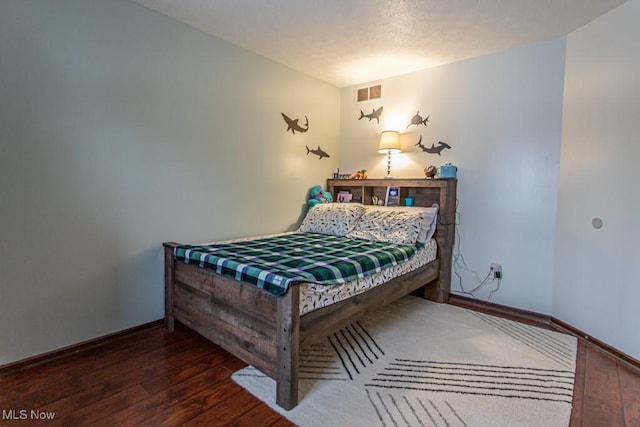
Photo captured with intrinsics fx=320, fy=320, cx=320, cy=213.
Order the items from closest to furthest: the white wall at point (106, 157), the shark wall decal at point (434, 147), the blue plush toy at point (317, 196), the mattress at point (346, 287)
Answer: the mattress at point (346, 287) → the white wall at point (106, 157) → the shark wall decal at point (434, 147) → the blue plush toy at point (317, 196)

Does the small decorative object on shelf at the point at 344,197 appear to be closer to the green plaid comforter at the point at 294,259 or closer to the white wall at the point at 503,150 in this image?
the white wall at the point at 503,150

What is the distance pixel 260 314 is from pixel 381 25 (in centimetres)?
225

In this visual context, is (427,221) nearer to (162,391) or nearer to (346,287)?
(346,287)

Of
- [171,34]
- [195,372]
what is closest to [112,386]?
[195,372]

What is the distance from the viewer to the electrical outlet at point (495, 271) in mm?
2992

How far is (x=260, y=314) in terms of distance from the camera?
5.71ft

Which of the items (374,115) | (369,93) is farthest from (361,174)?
(369,93)

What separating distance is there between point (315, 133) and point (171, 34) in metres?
1.77

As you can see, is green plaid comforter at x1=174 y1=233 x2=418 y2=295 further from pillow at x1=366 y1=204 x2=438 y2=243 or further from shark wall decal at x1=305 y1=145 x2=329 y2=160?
shark wall decal at x1=305 y1=145 x2=329 y2=160

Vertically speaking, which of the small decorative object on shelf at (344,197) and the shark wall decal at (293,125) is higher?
the shark wall decal at (293,125)

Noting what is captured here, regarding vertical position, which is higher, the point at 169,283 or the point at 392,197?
the point at 392,197

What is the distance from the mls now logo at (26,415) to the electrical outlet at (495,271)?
329 cm

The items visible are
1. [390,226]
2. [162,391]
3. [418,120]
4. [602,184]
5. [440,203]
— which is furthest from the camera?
[418,120]

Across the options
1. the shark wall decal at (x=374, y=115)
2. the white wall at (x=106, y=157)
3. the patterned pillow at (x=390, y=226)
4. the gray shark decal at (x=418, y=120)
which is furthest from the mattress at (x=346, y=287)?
the shark wall decal at (x=374, y=115)
